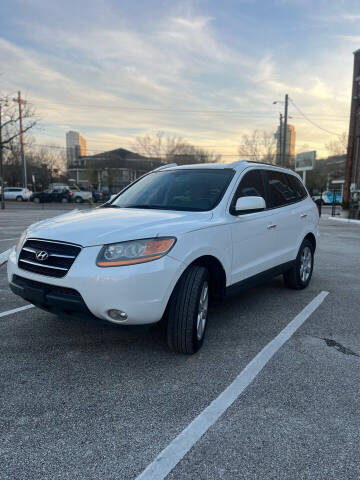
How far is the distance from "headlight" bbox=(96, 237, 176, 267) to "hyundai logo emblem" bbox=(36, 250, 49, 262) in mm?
505

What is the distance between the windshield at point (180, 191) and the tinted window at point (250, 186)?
16 centimetres

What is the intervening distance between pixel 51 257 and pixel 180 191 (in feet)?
5.61

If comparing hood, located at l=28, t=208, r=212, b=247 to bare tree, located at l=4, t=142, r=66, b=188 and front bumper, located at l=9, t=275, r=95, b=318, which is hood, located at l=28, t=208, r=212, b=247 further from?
bare tree, located at l=4, t=142, r=66, b=188

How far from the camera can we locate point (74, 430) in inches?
90.4

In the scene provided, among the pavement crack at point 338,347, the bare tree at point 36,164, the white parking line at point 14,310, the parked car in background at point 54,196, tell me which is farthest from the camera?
the bare tree at point 36,164

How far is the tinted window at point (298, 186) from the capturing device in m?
5.48

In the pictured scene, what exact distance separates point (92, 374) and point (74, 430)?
0.69 meters

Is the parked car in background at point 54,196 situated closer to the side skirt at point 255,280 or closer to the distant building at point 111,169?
the distant building at point 111,169

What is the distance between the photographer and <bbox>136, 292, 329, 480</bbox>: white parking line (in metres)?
1.99

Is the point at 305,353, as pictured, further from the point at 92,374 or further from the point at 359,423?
the point at 92,374

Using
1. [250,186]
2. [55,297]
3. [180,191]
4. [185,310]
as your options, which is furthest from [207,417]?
[250,186]

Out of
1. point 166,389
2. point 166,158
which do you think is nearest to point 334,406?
point 166,389

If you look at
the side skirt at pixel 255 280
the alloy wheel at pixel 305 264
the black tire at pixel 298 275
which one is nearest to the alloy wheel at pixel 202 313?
the side skirt at pixel 255 280

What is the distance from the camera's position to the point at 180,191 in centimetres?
417
